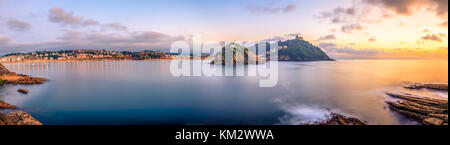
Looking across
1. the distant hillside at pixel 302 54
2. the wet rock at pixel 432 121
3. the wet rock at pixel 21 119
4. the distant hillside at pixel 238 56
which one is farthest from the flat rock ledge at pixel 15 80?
the distant hillside at pixel 302 54

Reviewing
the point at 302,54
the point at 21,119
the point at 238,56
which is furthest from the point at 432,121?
the point at 302,54

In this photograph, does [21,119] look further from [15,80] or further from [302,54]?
[302,54]

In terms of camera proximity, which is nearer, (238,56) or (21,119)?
(21,119)

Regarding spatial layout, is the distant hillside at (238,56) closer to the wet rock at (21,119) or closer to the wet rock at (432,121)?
the wet rock at (432,121)

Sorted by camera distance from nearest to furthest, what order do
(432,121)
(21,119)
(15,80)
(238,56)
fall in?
(21,119) → (432,121) → (15,80) → (238,56)

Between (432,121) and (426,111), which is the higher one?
(426,111)

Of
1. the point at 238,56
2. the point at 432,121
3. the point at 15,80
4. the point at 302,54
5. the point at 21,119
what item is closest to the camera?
the point at 21,119

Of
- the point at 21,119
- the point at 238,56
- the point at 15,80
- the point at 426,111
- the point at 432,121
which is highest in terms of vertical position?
the point at 238,56

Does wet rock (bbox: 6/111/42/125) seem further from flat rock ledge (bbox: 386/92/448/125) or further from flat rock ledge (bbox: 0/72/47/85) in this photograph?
flat rock ledge (bbox: 0/72/47/85)

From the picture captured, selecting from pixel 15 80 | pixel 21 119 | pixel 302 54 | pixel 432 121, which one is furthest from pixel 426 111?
pixel 302 54

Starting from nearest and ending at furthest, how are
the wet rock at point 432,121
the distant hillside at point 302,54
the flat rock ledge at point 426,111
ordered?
the wet rock at point 432,121 → the flat rock ledge at point 426,111 → the distant hillside at point 302,54
